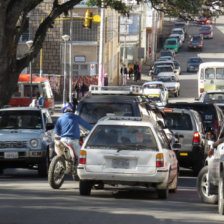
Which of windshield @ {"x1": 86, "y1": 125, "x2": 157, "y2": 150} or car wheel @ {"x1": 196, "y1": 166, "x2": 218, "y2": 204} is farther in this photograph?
windshield @ {"x1": 86, "y1": 125, "x2": 157, "y2": 150}

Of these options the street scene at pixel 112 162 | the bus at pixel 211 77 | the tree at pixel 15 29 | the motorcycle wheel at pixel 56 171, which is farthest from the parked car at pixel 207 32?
the motorcycle wheel at pixel 56 171

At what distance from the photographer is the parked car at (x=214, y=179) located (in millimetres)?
12523

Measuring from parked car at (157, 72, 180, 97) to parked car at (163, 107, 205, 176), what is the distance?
40796 millimetres

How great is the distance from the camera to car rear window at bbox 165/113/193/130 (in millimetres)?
21922

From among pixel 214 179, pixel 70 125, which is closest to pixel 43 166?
pixel 70 125

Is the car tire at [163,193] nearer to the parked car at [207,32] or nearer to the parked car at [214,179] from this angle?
the parked car at [214,179]

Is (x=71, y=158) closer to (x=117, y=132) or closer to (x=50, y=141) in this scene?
(x=117, y=132)

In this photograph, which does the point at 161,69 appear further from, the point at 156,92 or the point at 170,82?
the point at 156,92

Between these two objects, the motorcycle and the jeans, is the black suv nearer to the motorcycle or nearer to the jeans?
the jeans

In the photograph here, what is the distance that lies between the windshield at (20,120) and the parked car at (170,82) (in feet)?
140

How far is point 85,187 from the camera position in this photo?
49.3ft

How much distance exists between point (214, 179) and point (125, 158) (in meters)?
1.93

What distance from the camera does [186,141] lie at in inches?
853

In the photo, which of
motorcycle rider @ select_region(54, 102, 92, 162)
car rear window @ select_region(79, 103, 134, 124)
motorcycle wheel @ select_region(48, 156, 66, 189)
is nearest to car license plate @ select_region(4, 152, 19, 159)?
car rear window @ select_region(79, 103, 134, 124)
